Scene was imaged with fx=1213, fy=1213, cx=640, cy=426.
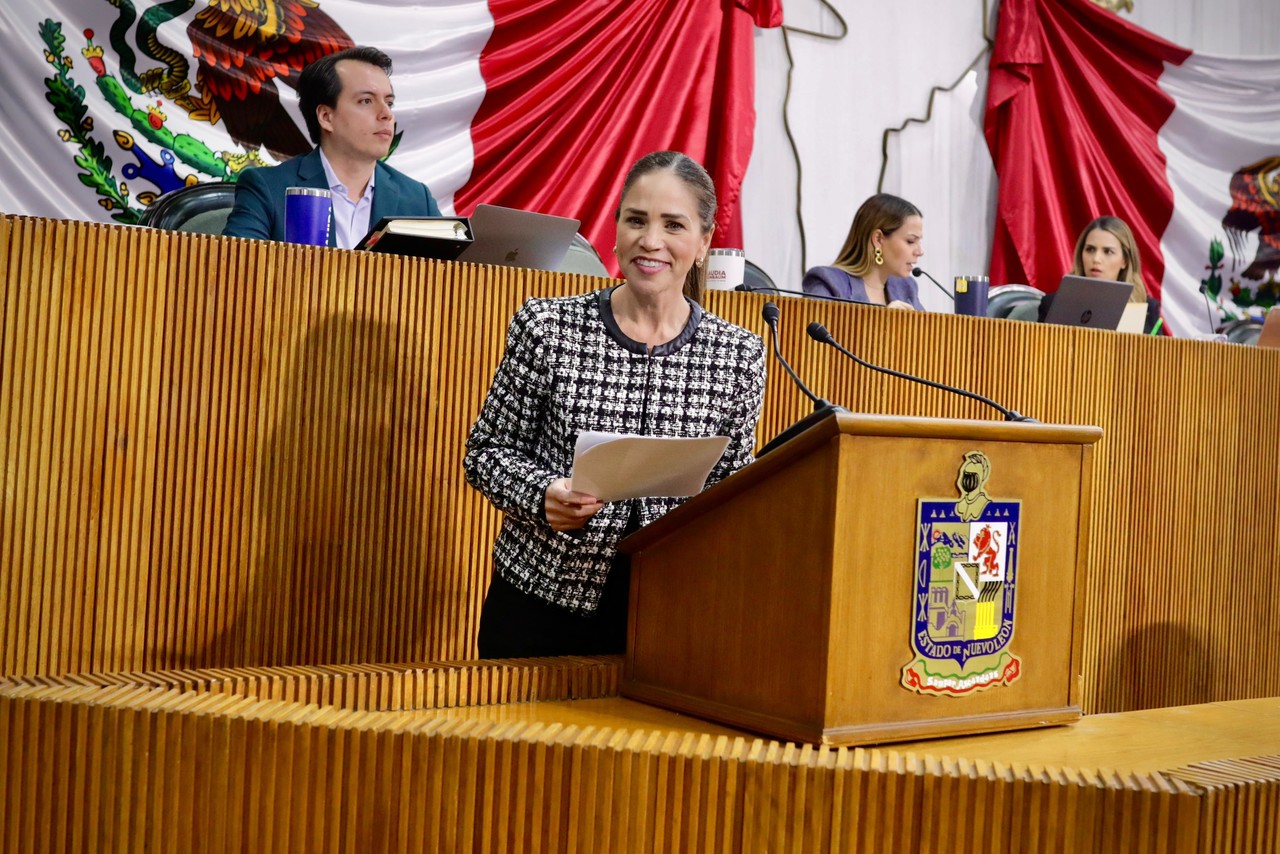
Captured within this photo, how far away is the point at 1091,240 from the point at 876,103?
131cm

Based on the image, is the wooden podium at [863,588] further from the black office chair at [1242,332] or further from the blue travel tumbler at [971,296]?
the black office chair at [1242,332]

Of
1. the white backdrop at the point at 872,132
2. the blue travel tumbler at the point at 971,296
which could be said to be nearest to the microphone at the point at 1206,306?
the white backdrop at the point at 872,132

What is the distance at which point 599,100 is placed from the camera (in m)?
4.37

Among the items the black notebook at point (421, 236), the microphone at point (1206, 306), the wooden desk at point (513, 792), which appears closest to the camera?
the wooden desk at point (513, 792)

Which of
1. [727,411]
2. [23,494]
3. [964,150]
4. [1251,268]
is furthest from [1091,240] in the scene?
[23,494]

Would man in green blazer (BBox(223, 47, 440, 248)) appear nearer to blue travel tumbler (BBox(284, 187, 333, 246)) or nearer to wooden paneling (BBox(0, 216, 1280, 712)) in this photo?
blue travel tumbler (BBox(284, 187, 333, 246))

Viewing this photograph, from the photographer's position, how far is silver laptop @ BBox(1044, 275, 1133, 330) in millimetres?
3209

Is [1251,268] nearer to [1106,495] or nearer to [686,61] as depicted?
[686,61]

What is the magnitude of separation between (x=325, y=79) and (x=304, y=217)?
105cm

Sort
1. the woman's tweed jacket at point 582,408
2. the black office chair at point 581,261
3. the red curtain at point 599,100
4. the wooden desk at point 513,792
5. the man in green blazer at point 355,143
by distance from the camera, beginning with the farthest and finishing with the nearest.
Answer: the red curtain at point 599,100, the man in green blazer at point 355,143, the black office chair at point 581,261, the woman's tweed jacket at point 582,408, the wooden desk at point 513,792

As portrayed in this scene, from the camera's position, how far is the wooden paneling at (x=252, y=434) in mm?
2119

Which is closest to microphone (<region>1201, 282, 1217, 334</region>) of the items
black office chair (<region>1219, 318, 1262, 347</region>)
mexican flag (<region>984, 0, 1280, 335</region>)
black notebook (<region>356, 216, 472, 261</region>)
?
mexican flag (<region>984, 0, 1280, 335</region>)

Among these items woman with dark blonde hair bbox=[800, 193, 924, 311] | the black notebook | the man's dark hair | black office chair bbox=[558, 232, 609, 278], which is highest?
the man's dark hair

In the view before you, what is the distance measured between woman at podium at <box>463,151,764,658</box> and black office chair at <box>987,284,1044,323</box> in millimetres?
2483
